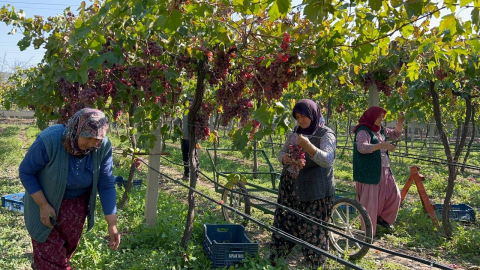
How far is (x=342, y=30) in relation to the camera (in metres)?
2.97

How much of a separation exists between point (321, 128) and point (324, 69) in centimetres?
56

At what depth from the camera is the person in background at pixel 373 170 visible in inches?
185

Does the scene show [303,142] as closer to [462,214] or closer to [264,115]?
[264,115]

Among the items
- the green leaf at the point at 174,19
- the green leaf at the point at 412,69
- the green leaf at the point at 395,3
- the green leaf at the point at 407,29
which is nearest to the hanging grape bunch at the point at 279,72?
the green leaf at the point at 407,29

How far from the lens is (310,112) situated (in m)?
3.44

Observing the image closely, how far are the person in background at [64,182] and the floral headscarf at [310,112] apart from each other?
5.19 ft

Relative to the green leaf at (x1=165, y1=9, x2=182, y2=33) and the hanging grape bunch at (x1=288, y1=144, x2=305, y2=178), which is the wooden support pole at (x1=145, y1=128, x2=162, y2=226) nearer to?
the hanging grape bunch at (x1=288, y1=144, x2=305, y2=178)

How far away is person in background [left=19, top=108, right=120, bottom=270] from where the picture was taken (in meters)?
2.45

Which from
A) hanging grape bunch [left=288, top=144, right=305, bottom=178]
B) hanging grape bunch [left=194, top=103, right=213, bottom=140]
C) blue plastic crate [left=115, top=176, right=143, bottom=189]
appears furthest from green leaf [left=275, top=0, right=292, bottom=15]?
blue plastic crate [left=115, top=176, right=143, bottom=189]

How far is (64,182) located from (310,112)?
6.50ft

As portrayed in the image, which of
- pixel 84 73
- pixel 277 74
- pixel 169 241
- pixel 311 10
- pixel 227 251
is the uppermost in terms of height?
pixel 311 10

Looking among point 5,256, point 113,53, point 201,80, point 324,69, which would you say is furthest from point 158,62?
point 5,256

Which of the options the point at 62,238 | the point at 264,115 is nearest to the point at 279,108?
the point at 264,115

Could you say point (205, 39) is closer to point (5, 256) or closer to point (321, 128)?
point (321, 128)
